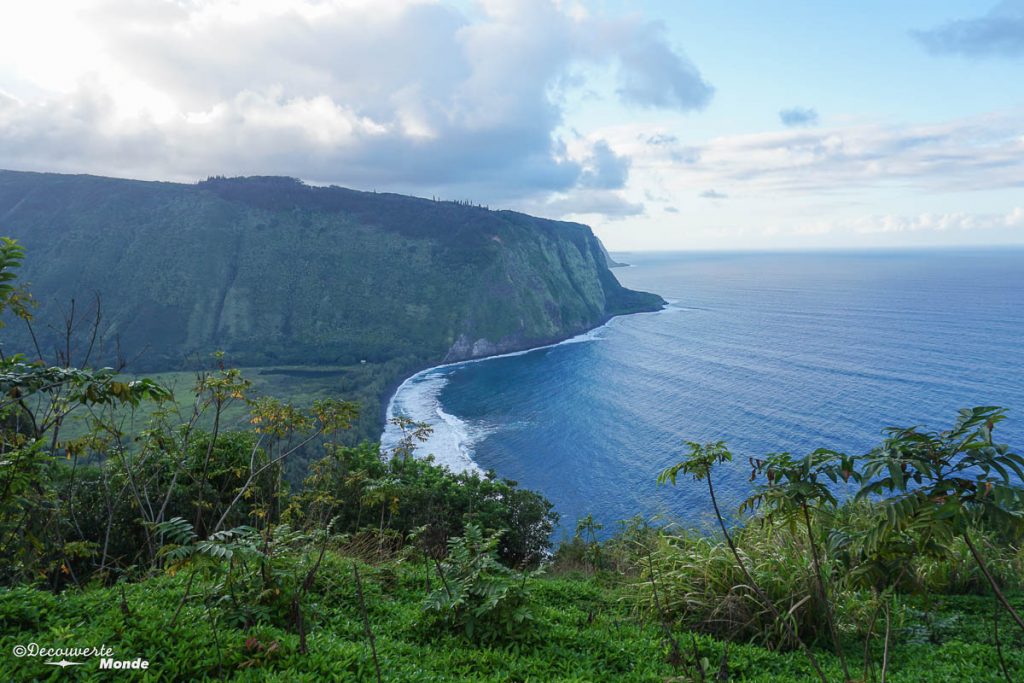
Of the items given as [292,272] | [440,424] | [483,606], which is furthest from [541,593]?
[292,272]

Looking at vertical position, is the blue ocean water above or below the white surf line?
above

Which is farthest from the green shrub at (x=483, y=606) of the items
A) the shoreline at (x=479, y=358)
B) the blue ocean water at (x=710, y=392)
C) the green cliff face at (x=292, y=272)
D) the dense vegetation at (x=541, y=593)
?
the green cliff face at (x=292, y=272)

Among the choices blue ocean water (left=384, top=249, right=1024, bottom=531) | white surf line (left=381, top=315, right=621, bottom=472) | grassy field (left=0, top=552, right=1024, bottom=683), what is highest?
grassy field (left=0, top=552, right=1024, bottom=683)

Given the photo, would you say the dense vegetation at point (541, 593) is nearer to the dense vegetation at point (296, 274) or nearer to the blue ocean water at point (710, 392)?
the blue ocean water at point (710, 392)

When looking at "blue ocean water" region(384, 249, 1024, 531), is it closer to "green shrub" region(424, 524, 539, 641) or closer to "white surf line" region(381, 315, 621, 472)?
"white surf line" region(381, 315, 621, 472)

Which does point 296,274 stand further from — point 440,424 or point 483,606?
point 483,606

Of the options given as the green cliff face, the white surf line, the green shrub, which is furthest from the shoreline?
the green shrub

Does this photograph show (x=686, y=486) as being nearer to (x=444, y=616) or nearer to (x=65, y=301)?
(x=444, y=616)

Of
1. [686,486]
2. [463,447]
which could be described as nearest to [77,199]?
[463,447]
